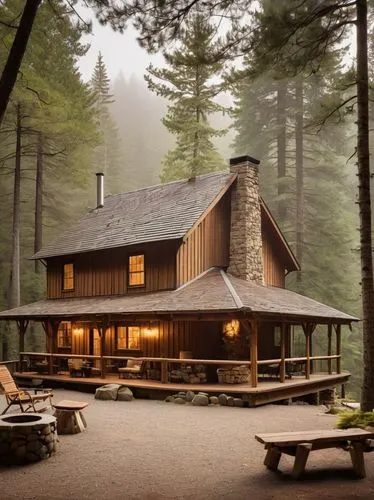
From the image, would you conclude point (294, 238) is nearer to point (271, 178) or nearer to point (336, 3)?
point (271, 178)

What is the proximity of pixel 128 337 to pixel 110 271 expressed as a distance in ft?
9.76

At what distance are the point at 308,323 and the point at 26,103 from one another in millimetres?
15890

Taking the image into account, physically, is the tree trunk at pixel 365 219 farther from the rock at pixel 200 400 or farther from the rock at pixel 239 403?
the rock at pixel 200 400

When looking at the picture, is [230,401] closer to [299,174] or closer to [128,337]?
[128,337]

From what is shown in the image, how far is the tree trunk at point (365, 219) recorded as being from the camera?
35.0 ft

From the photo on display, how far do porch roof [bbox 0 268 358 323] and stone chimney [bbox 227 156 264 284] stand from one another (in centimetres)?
73

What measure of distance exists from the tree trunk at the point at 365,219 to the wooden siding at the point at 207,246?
818cm

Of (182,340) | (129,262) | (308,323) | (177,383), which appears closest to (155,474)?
(177,383)

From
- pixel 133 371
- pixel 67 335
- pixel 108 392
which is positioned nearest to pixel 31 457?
pixel 108 392

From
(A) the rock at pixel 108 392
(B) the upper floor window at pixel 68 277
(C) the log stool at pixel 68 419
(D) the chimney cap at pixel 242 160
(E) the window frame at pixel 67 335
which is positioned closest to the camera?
(C) the log stool at pixel 68 419

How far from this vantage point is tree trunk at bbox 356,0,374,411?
1068 cm

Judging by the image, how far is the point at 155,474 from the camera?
7.24 metres

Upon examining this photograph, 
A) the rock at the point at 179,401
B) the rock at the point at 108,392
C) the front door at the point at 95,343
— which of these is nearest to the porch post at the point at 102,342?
the rock at the point at 108,392

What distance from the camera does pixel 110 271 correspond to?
20688mm
